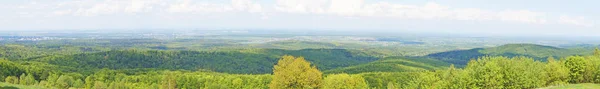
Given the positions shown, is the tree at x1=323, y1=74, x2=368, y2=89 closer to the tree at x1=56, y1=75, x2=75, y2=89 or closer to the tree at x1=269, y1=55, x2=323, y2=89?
the tree at x1=269, y1=55, x2=323, y2=89

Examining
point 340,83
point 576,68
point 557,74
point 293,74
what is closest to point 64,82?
point 340,83

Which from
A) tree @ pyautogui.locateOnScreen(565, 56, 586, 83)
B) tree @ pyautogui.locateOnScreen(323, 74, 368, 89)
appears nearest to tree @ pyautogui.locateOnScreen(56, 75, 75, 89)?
tree @ pyautogui.locateOnScreen(323, 74, 368, 89)

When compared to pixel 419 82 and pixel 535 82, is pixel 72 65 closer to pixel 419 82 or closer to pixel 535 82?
pixel 419 82

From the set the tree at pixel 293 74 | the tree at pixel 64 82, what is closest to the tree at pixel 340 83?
the tree at pixel 293 74

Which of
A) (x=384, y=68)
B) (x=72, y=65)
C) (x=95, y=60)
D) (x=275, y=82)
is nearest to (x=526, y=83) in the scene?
(x=275, y=82)

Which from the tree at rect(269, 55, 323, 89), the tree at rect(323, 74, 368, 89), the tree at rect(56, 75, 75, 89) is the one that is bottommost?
the tree at rect(56, 75, 75, 89)

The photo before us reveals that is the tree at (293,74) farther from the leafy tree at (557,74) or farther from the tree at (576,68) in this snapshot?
the tree at (576,68)

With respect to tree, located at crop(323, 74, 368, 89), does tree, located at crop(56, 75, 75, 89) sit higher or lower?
lower

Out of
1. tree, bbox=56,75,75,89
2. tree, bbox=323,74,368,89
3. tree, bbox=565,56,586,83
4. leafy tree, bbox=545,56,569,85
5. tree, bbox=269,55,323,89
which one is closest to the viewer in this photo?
leafy tree, bbox=545,56,569,85

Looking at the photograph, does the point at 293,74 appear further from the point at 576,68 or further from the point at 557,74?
the point at 576,68
